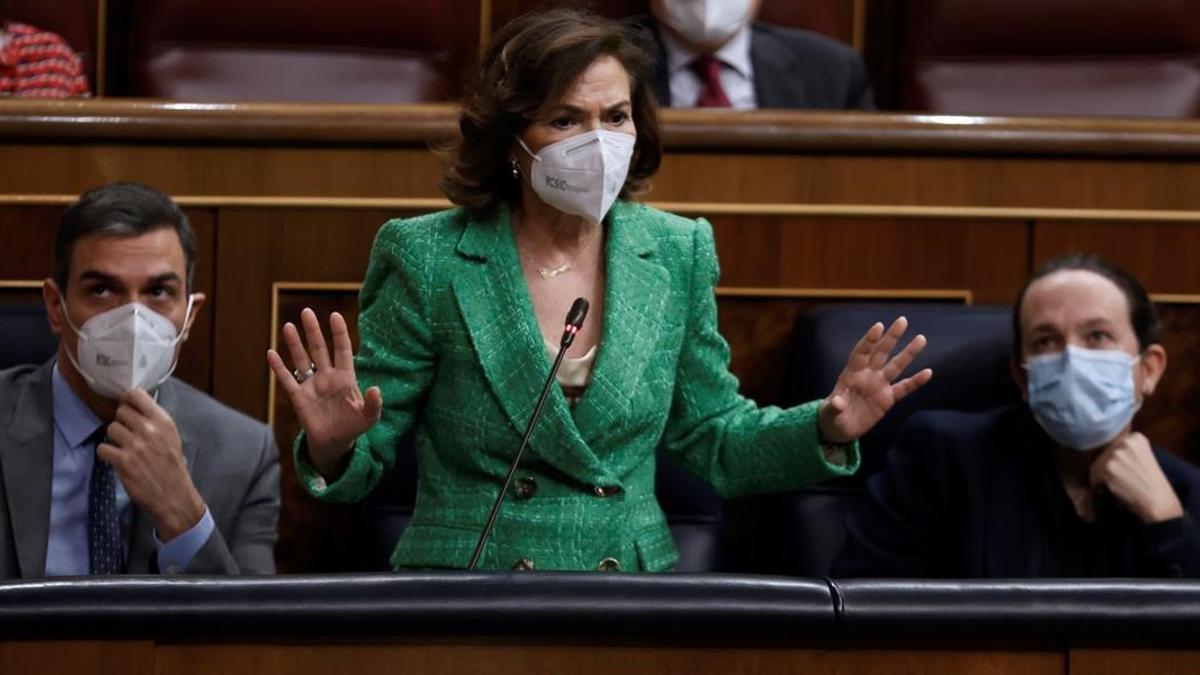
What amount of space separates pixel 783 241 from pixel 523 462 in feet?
1.43

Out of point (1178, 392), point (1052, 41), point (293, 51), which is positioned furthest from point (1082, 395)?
point (293, 51)

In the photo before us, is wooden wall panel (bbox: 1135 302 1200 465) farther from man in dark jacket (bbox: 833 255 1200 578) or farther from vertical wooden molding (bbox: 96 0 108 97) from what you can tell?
vertical wooden molding (bbox: 96 0 108 97)

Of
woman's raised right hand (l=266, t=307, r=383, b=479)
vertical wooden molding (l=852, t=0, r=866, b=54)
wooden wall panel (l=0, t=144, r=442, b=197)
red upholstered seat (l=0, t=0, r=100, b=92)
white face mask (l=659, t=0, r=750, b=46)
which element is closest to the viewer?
woman's raised right hand (l=266, t=307, r=383, b=479)

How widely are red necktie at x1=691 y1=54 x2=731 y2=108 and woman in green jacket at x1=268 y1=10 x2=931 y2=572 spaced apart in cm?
54

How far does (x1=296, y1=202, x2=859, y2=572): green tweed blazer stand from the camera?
44.8 inches

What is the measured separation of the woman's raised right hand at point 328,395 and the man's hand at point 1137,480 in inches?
21.8

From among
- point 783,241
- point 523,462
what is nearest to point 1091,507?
point 783,241

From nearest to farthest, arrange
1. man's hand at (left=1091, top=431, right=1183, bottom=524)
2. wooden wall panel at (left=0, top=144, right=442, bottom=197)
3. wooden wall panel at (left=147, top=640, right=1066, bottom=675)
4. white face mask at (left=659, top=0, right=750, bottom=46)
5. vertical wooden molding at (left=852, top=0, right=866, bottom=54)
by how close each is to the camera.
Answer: wooden wall panel at (left=147, top=640, right=1066, bottom=675) → man's hand at (left=1091, top=431, right=1183, bottom=524) → wooden wall panel at (left=0, top=144, right=442, bottom=197) → white face mask at (left=659, top=0, right=750, bottom=46) → vertical wooden molding at (left=852, top=0, right=866, bottom=54)

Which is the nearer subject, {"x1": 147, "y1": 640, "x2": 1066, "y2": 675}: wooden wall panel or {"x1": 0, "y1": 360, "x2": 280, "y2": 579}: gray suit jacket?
{"x1": 147, "y1": 640, "x2": 1066, "y2": 675}: wooden wall panel

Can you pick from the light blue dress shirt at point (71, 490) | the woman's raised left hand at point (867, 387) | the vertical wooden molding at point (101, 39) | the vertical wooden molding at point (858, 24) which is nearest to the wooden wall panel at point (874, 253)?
the woman's raised left hand at point (867, 387)

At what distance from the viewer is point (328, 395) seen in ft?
3.57

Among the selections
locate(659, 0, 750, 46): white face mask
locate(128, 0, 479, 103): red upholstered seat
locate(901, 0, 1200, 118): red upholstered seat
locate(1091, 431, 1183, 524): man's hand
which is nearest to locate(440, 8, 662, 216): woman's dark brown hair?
locate(1091, 431, 1183, 524): man's hand

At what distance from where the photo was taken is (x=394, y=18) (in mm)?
1995

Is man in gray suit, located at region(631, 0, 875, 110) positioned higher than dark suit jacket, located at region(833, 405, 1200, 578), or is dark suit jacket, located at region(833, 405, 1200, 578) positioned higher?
man in gray suit, located at region(631, 0, 875, 110)
